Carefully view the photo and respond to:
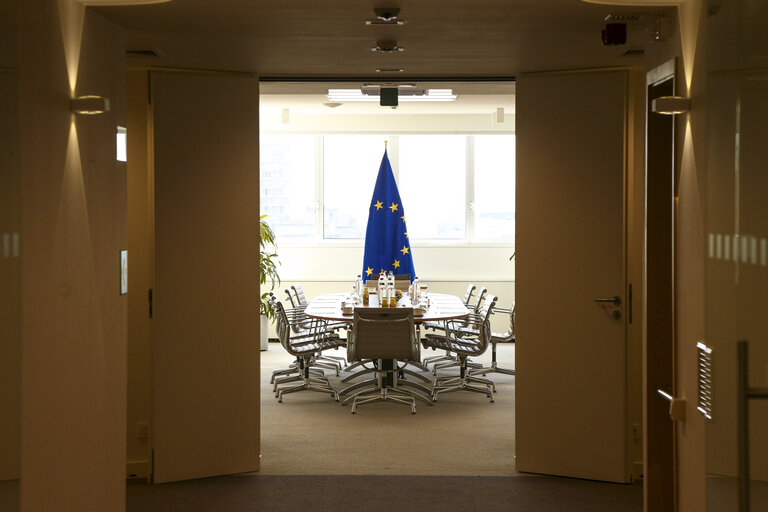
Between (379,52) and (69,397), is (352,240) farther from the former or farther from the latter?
(69,397)

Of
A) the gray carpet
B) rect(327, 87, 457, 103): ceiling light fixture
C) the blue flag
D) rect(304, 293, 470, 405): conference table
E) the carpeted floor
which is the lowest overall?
the gray carpet

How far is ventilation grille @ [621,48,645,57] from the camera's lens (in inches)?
188

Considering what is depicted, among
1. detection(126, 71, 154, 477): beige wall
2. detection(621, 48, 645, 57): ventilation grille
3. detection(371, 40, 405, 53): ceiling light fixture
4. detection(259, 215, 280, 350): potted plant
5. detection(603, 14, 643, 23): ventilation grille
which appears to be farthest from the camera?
detection(259, 215, 280, 350): potted plant

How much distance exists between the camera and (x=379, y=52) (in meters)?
4.96

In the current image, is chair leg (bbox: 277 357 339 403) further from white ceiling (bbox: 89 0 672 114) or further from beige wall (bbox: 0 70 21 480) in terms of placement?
beige wall (bbox: 0 70 21 480)

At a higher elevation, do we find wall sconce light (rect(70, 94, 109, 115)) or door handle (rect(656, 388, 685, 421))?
wall sconce light (rect(70, 94, 109, 115))

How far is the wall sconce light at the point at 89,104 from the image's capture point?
3455 mm

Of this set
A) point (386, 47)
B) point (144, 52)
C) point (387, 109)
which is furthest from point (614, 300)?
point (387, 109)

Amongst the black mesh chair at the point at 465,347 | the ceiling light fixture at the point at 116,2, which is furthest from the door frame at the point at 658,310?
the black mesh chair at the point at 465,347

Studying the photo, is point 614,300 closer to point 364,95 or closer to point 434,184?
point 364,95

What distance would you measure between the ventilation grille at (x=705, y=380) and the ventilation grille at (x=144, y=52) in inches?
129

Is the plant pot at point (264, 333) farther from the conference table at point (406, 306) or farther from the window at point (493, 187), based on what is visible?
the window at point (493, 187)

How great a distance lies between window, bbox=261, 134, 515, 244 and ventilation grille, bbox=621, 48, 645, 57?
6806mm

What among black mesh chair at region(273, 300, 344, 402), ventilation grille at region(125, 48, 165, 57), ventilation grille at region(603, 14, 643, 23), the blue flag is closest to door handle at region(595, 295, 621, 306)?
ventilation grille at region(603, 14, 643, 23)
